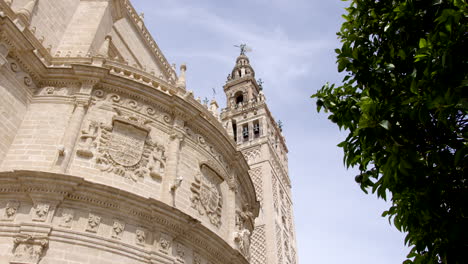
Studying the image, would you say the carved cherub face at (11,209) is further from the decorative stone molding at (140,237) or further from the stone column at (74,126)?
the decorative stone molding at (140,237)

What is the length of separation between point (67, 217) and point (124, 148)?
284 cm

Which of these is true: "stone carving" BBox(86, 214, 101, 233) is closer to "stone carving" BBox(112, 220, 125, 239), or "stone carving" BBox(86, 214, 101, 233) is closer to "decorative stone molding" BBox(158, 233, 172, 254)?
"stone carving" BBox(112, 220, 125, 239)

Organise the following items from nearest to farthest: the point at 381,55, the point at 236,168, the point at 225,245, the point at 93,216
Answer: the point at 381,55 → the point at 93,216 → the point at 225,245 → the point at 236,168

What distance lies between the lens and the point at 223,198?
15.0 m

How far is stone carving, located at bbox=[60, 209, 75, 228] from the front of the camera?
34.3 feet

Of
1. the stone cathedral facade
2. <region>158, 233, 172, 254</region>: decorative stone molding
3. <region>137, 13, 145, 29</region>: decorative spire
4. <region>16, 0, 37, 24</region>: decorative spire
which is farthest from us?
<region>137, 13, 145, 29</region>: decorative spire

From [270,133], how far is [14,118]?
95.1ft

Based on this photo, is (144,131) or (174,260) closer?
(174,260)

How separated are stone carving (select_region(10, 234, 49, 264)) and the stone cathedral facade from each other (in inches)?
0.9

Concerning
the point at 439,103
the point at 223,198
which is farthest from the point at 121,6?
the point at 439,103

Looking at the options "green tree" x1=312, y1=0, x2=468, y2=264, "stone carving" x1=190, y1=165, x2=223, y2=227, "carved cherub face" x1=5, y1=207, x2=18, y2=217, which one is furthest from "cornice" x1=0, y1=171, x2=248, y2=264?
"green tree" x1=312, y1=0, x2=468, y2=264

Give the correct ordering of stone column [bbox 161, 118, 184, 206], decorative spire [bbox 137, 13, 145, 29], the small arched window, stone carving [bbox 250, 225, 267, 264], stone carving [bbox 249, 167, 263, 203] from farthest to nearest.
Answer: the small arched window → stone carving [bbox 249, 167, 263, 203] → stone carving [bbox 250, 225, 267, 264] → decorative spire [bbox 137, 13, 145, 29] → stone column [bbox 161, 118, 184, 206]

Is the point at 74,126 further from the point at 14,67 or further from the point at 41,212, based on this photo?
the point at 41,212

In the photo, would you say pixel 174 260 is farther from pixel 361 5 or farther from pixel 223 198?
pixel 361 5
